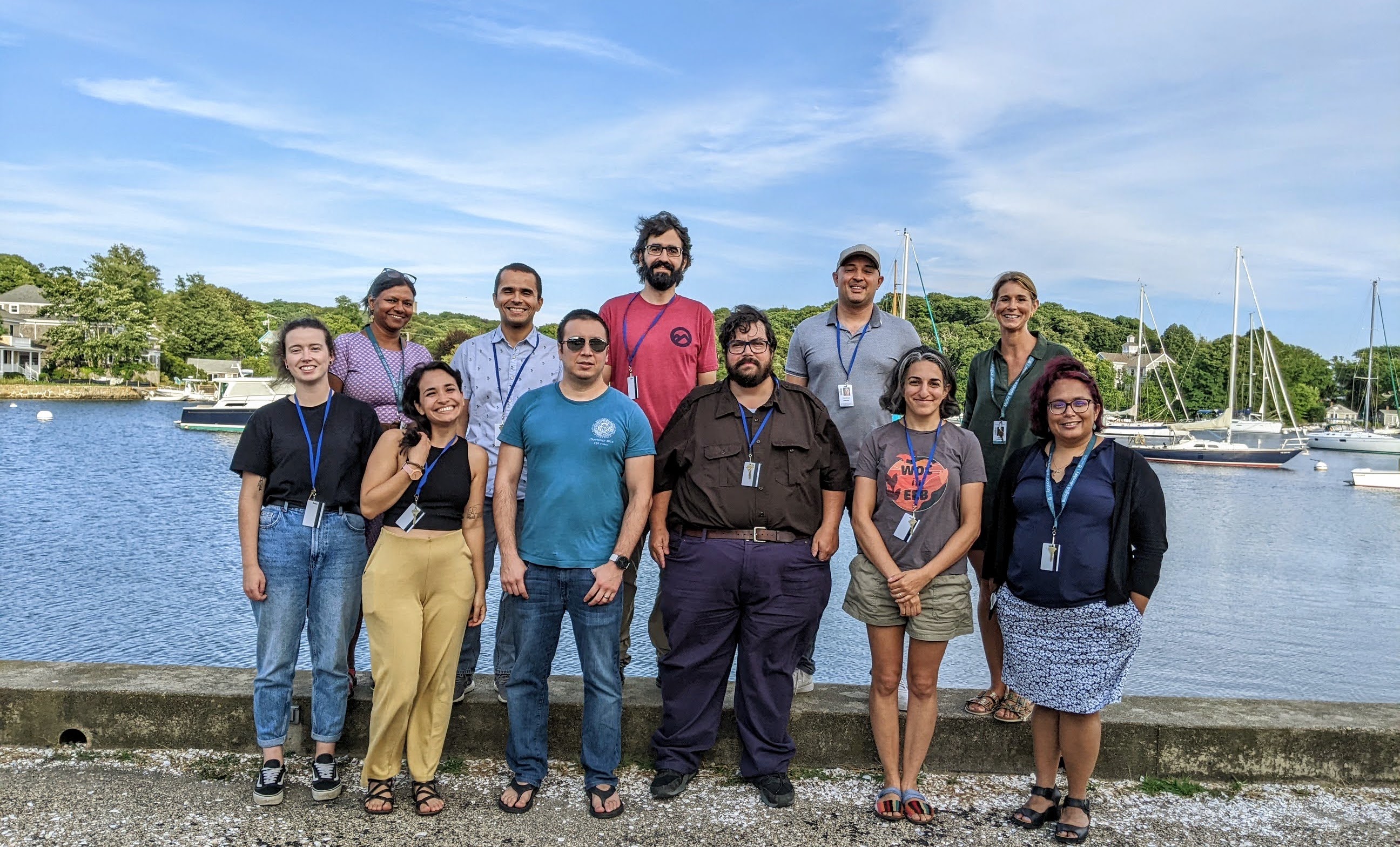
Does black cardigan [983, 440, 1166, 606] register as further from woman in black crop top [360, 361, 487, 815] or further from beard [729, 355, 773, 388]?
woman in black crop top [360, 361, 487, 815]

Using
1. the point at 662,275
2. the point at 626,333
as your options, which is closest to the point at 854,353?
the point at 662,275

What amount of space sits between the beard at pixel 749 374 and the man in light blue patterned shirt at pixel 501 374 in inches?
36.9

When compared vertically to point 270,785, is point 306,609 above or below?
above

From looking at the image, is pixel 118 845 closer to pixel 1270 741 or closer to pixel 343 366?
pixel 343 366

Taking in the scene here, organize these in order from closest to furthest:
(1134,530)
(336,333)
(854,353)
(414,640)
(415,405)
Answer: (1134,530) < (414,640) < (415,405) < (854,353) < (336,333)

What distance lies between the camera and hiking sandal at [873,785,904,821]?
11.5 ft

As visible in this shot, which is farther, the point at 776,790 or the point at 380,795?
the point at 776,790

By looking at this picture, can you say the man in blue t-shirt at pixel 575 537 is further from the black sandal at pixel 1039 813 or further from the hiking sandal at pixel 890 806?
the black sandal at pixel 1039 813

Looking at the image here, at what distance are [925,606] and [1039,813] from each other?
906 mm

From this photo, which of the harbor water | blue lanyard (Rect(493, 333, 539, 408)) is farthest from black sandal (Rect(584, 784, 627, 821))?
the harbor water

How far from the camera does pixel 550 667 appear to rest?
3572 mm

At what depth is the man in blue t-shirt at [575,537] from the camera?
3.51 meters

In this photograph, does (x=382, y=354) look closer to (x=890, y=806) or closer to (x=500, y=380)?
(x=500, y=380)

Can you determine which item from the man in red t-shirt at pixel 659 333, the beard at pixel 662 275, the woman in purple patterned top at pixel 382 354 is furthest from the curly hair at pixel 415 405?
the beard at pixel 662 275
